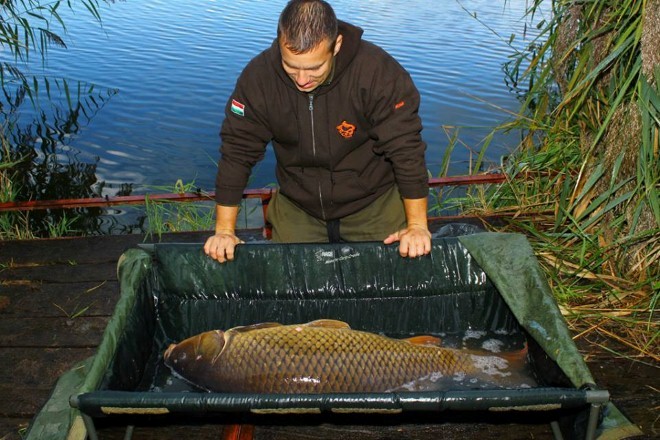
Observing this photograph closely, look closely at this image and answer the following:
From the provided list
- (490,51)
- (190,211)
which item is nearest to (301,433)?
(190,211)

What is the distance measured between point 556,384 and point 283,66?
1390mm

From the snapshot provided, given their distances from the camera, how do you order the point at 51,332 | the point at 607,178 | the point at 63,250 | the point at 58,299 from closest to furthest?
the point at 51,332 < the point at 58,299 < the point at 607,178 < the point at 63,250

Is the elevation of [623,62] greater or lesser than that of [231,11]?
greater

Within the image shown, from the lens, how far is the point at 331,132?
110 inches

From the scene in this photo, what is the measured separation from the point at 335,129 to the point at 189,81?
248 inches

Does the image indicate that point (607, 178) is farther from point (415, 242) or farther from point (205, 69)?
point (205, 69)

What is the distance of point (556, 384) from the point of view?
91.9 inches

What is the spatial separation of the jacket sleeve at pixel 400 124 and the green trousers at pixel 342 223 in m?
0.32

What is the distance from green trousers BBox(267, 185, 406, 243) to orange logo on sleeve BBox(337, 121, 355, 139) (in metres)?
0.36

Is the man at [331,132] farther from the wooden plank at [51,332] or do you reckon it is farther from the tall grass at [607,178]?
the tall grass at [607,178]

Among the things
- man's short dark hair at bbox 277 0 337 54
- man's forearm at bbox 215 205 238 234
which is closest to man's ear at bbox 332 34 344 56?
man's short dark hair at bbox 277 0 337 54

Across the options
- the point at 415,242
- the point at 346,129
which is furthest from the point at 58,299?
the point at 415,242

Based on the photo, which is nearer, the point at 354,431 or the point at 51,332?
the point at 354,431

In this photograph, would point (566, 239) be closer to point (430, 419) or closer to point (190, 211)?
point (430, 419)
